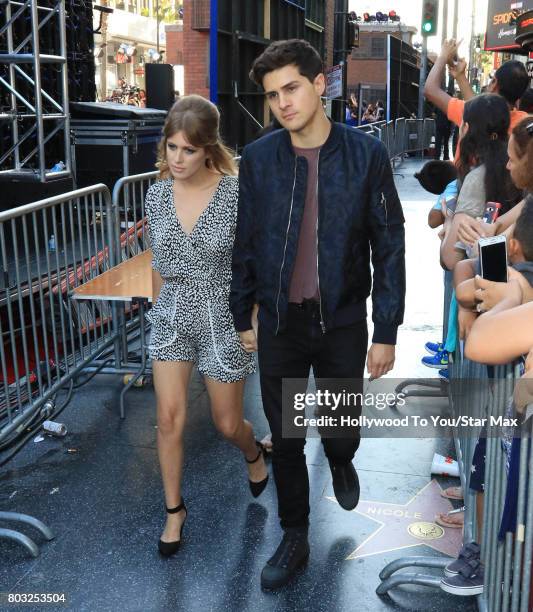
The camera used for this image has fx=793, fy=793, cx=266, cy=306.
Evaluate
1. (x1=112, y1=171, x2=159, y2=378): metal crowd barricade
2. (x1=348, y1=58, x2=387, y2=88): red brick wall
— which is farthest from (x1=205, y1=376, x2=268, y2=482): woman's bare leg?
(x1=348, y1=58, x2=387, y2=88): red brick wall

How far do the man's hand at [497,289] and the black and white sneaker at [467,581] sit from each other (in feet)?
3.49

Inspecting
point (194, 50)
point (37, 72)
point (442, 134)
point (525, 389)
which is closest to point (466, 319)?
point (525, 389)

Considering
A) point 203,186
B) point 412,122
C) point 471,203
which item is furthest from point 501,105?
point 412,122

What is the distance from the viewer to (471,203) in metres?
4.16

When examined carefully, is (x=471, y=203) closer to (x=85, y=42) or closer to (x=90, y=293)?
(x=90, y=293)

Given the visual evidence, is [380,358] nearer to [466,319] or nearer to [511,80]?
[466,319]

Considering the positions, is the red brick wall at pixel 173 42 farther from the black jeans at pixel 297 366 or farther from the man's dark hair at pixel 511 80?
the black jeans at pixel 297 366

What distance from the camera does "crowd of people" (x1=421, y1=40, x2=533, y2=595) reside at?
2320 mm

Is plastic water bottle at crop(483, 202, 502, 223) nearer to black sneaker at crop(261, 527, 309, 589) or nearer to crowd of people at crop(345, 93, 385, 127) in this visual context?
black sneaker at crop(261, 527, 309, 589)

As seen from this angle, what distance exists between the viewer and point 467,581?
3037 millimetres

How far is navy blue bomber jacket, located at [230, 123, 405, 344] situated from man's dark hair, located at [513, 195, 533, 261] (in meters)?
0.72

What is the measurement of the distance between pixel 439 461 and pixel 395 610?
4.44 ft

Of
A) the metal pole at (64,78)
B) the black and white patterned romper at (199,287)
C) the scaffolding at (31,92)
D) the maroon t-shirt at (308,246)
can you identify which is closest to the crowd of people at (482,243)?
the maroon t-shirt at (308,246)

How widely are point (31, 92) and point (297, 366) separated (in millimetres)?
8309
